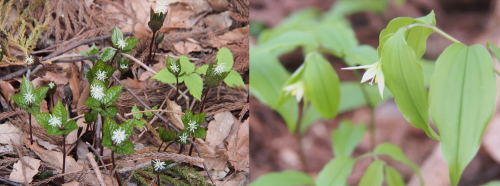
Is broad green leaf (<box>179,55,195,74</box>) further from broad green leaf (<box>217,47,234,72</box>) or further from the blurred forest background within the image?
the blurred forest background

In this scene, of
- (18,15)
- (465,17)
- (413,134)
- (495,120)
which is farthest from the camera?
(465,17)

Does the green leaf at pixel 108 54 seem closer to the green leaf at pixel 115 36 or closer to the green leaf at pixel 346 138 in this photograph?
the green leaf at pixel 115 36

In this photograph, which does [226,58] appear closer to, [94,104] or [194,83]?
[194,83]

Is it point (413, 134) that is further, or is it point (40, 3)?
point (413, 134)

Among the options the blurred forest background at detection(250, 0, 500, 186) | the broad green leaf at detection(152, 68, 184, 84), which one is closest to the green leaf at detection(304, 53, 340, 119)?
the broad green leaf at detection(152, 68, 184, 84)

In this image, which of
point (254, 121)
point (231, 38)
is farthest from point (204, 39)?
point (254, 121)

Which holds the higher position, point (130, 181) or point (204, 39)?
point (204, 39)

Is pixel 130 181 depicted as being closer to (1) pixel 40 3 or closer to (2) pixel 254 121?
(1) pixel 40 3
